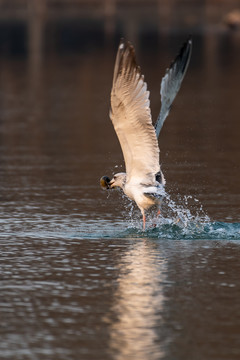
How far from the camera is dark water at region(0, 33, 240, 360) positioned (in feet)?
26.1

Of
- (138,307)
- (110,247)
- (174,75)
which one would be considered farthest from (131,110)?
(138,307)

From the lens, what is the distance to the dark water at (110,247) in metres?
7.95

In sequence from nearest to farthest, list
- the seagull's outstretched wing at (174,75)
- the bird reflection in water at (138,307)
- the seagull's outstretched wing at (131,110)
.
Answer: the bird reflection in water at (138,307), the seagull's outstretched wing at (131,110), the seagull's outstretched wing at (174,75)

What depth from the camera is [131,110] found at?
439 inches

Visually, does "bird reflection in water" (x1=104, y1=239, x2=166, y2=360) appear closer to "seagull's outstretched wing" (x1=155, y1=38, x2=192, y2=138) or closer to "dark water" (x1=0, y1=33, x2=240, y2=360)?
"dark water" (x1=0, y1=33, x2=240, y2=360)

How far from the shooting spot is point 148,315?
845 cm

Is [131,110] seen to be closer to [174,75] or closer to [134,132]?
[134,132]

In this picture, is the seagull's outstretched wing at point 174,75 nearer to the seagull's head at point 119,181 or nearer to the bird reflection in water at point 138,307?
the seagull's head at point 119,181

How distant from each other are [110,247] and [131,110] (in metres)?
1.38

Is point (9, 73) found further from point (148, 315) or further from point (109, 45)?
point (148, 315)

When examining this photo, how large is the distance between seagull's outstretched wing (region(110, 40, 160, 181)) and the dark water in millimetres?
923

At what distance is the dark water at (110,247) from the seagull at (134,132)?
1.60 feet

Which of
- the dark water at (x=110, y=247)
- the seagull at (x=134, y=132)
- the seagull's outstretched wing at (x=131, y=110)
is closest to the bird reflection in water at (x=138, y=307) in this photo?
the dark water at (x=110, y=247)

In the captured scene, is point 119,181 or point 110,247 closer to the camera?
point 110,247
